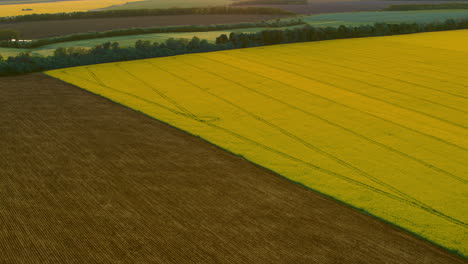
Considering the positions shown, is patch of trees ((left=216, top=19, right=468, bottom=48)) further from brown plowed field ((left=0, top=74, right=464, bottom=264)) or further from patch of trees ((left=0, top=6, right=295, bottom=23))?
patch of trees ((left=0, top=6, right=295, bottom=23))

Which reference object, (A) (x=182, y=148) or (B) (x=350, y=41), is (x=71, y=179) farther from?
(B) (x=350, y=41)

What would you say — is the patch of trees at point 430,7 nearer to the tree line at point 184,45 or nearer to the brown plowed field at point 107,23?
the tree line at point 184,45

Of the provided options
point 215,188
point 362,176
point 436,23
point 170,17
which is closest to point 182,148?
point 215,188

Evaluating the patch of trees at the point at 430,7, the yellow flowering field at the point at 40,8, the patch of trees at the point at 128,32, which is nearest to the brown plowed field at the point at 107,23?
the patch of trees at the point at 128,32

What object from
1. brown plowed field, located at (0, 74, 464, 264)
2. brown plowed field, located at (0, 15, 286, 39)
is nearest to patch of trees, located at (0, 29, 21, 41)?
brown plowed field, located at (0, 15, 286, 39)

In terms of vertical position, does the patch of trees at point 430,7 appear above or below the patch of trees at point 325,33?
above
